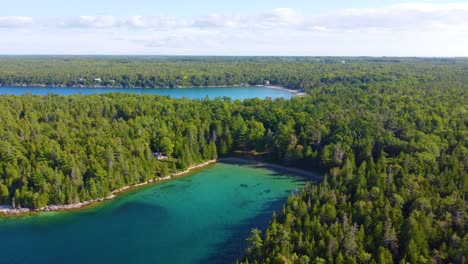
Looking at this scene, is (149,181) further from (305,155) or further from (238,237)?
(305,155)

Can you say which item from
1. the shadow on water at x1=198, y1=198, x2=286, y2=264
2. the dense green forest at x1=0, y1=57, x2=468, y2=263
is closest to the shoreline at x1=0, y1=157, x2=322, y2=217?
the dense green forest at x1=0, y1=57, x2=468, y2=263

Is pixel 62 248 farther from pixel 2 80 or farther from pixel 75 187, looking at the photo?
pixel 2 80

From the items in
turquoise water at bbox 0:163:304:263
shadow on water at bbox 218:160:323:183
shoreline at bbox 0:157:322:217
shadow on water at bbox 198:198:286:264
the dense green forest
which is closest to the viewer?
the dense green forest

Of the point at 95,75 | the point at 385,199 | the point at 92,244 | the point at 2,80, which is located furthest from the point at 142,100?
the point at 2,80

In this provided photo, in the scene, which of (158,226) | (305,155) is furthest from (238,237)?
(305,155)

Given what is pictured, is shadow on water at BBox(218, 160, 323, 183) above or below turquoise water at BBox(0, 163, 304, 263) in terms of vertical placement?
above

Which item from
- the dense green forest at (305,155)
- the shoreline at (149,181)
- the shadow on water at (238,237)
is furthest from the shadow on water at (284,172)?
the shadow on water at (238,237)

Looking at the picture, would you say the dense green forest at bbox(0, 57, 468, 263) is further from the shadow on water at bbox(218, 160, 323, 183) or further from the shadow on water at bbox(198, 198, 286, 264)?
the shadow on water at bbox(198, 198, 286, 264)
